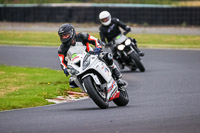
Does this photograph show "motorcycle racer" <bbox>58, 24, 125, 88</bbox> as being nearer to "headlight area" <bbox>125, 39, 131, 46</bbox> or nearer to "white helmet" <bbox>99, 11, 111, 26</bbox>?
"white helmet" <bbox>99, 11, 111, 26</bbox>

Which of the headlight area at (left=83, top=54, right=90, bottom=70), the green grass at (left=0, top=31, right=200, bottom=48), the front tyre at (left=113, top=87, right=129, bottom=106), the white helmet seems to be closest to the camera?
the headlight area at (left=83, top=54, right=90, bottom=70)

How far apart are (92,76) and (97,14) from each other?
79.7 ft

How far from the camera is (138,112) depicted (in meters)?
7.50

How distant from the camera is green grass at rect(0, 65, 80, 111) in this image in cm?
963

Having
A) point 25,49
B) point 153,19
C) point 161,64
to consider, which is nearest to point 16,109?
point 161,64

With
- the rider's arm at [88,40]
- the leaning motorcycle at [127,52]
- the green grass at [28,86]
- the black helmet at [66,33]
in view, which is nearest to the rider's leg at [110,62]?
the rider's arm at [88,40]

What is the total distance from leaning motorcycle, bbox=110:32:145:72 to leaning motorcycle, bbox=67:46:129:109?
615 centimetres

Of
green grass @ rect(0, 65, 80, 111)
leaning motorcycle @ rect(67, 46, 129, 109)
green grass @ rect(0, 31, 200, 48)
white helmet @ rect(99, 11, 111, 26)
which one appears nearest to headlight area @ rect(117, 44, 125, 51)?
white helmet @ rect(99, 11, 111, 26)

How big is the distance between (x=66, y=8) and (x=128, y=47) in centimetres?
1926

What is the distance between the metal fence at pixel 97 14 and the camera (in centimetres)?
2872

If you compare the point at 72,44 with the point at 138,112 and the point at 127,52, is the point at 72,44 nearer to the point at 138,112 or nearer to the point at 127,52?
the point at 138,112

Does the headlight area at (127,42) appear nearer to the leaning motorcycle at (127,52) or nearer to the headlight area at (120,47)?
the leaning motorcycle at (127,52)

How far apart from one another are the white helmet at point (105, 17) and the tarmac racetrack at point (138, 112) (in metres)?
1.67

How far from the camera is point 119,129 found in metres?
6.02
